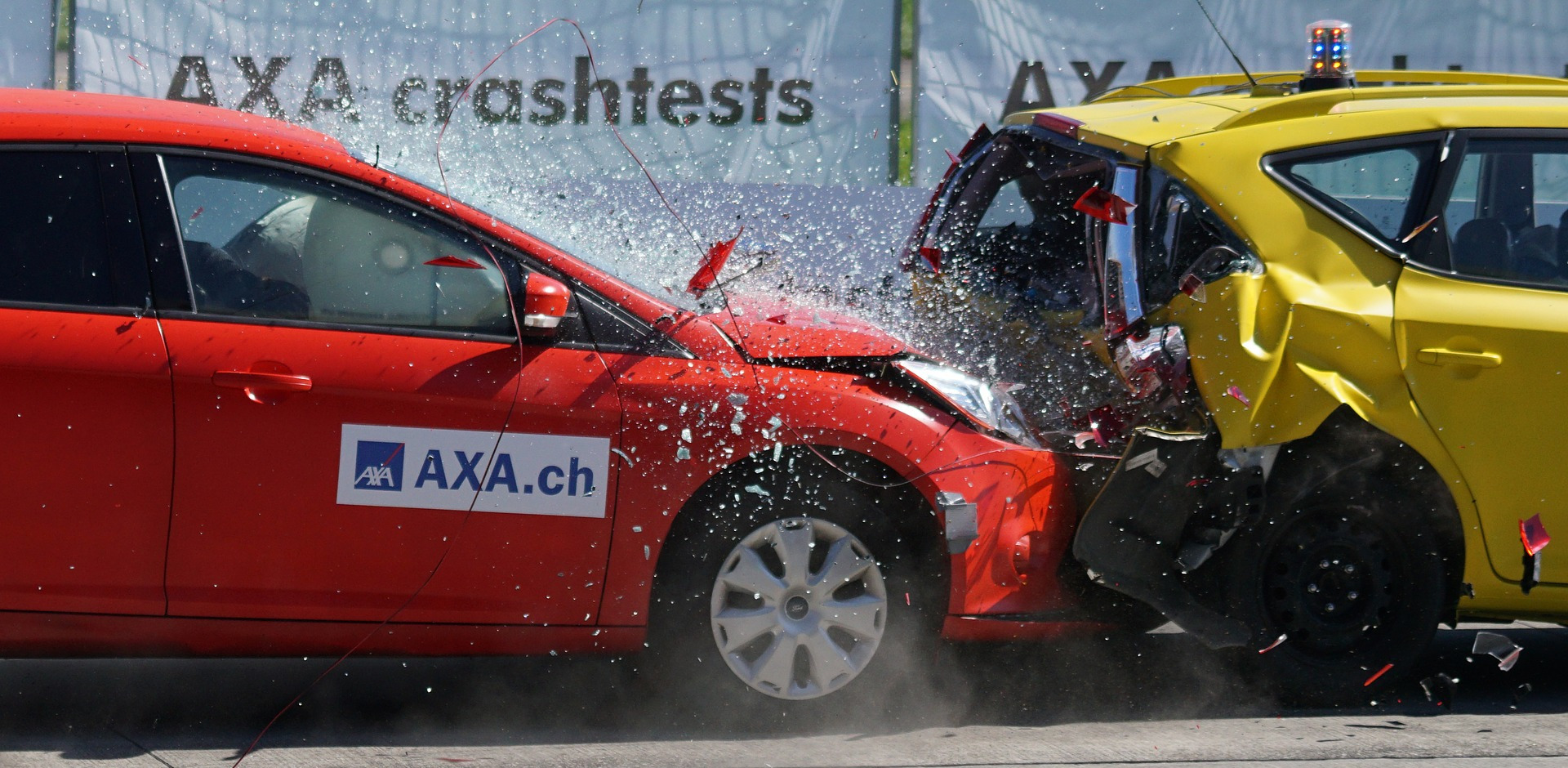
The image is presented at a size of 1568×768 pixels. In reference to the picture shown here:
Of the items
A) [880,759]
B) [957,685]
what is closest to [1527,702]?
[957,685]

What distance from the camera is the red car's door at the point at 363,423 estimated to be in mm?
3922

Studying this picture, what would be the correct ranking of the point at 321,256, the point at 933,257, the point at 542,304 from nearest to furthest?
the point at 542,304 → the point at 321,256 → the point at 933,257

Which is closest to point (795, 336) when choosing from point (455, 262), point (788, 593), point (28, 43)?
point (788, 593)

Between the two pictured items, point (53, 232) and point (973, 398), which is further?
point (973, 398)

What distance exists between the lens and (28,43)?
8.49m

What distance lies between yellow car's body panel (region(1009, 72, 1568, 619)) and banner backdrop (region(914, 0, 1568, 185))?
4.14 meters

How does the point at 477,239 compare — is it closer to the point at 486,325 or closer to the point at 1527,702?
the point at 486,325

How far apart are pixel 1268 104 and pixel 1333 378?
873mm

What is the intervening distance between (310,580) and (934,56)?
5.50 m

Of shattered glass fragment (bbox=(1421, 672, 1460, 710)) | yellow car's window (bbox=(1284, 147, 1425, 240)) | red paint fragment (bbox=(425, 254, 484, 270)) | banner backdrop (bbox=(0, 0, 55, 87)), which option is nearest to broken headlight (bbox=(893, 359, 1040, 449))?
yellow car's window (bbox=(1284, 147, 1425, 240))

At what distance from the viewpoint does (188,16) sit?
8336 mm

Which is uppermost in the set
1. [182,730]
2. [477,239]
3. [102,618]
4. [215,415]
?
[477,239]

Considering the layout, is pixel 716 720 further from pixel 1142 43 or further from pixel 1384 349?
pixel 1142 43

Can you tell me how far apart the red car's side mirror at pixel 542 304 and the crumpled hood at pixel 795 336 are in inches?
18.1
